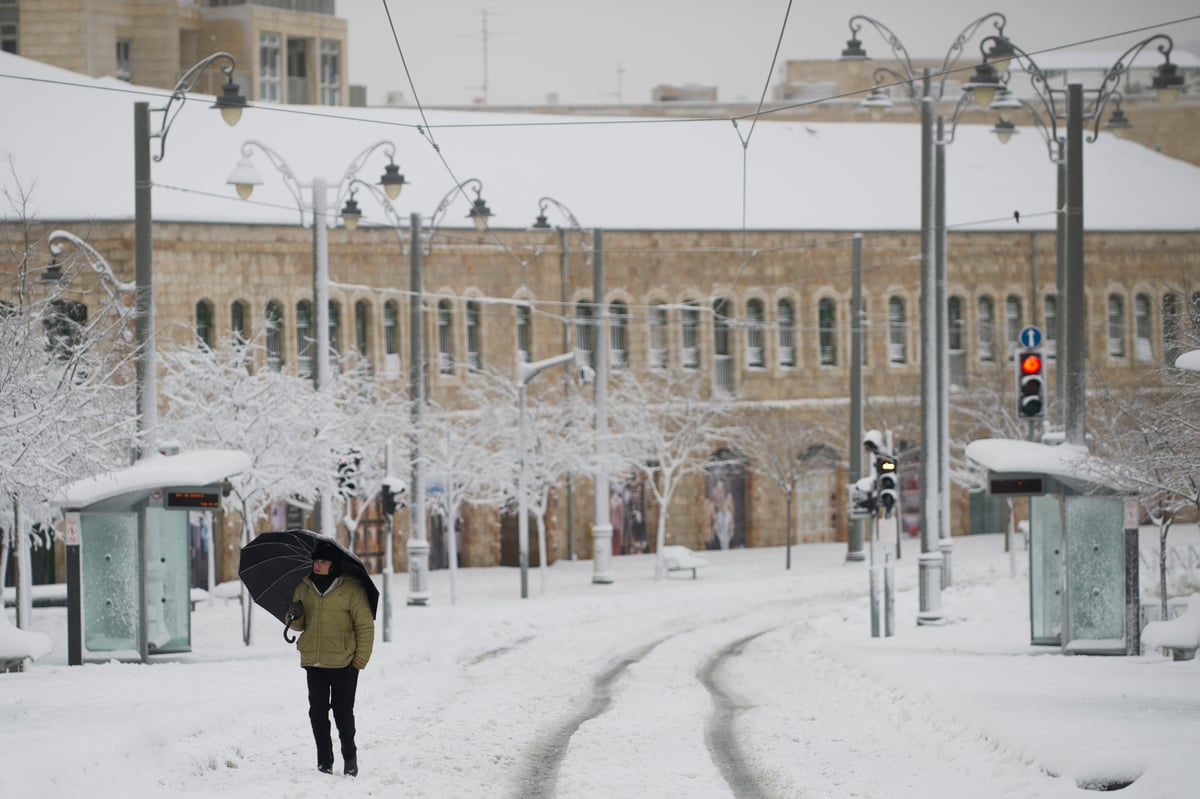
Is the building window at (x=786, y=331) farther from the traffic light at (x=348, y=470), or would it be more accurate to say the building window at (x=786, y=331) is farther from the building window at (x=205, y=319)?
the traffic light at (x=348, y=470)

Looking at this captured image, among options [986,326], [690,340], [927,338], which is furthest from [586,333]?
[927,338]

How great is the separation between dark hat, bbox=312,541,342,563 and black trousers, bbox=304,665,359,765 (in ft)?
2.72

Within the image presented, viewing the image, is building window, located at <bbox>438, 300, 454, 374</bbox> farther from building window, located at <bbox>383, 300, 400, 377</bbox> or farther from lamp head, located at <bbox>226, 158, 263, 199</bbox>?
lamp head, located at <bbox>226, 158, 263, 199</bbox>

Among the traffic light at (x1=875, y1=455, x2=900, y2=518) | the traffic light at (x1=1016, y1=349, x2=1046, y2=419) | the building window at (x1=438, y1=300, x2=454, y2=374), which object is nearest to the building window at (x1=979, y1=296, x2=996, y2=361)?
the building window at (x1=438, y1=300, x2=454, y2=374)

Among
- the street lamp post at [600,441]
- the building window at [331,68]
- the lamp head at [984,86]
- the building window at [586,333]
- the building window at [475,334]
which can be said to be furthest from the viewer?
the building window at [331,68]

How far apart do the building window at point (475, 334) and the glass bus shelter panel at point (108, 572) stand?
27375mm

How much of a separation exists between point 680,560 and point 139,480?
77.3 feet

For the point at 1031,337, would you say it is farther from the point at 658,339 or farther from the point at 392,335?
the point at 658,339

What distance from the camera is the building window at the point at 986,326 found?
59.9 meters

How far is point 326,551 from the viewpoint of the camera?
14531 mm

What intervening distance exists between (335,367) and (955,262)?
863 inches

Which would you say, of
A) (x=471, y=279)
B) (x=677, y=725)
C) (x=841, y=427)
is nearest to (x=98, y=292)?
(x=471, y=279)

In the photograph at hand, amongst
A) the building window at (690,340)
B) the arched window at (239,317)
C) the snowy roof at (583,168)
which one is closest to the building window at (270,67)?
the snowy roof at (583,168)

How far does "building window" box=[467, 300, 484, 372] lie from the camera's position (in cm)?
5222
